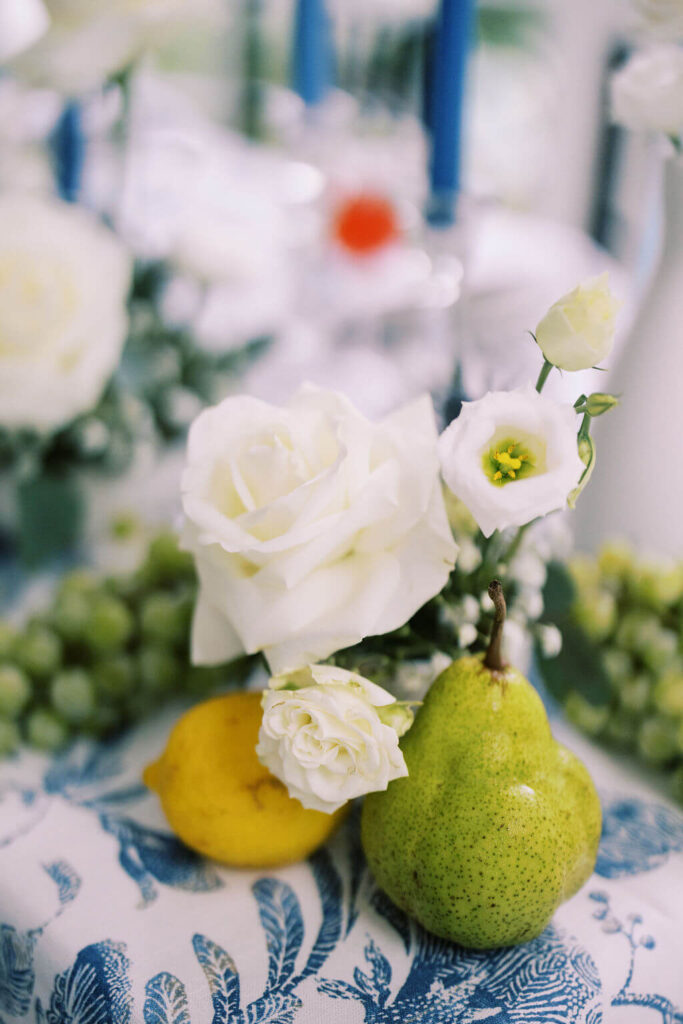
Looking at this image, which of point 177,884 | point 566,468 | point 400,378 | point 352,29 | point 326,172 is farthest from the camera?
point 352,29

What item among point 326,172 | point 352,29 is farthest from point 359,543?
point 352,29

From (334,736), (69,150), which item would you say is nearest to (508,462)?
(334,736)

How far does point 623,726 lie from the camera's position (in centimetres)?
42

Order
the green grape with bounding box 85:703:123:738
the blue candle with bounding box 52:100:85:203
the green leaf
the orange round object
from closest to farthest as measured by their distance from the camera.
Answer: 1. the green grape with bounding box 85:703:123:738
2. the green leaf
3. the blue candle with bounding box 52:100:85:203
4. the orange round object

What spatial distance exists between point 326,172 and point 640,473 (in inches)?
24.3

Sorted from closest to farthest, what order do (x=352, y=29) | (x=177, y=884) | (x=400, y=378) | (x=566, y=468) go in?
(x=566, y=468)
(x=177, y=884)
(x=400, y=378)
(x=352, y=29)

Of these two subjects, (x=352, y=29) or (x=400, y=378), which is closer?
(x=400, y=378)

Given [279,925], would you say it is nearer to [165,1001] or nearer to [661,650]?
[165,1001]

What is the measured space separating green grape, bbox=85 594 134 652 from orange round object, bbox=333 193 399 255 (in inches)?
22.8

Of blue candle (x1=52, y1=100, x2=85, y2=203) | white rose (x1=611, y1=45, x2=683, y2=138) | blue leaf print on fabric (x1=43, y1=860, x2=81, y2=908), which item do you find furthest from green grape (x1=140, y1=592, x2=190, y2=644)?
blue candle (x1=52, y1=100, x2=85, y2=203)

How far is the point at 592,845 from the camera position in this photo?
306mm

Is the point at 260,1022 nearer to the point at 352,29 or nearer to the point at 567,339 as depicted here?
the point at 567,339

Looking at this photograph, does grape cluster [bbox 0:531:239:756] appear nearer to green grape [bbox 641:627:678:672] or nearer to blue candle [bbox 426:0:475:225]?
green grape [bbox 641:627:678:672]

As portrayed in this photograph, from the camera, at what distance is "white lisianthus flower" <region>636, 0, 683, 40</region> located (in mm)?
384
